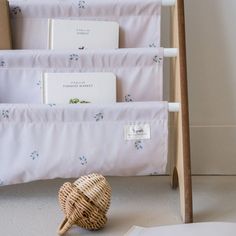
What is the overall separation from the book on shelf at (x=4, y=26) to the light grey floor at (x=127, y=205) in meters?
0.36

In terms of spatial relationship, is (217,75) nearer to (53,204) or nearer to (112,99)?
(112,99)

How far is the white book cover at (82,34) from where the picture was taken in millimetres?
841

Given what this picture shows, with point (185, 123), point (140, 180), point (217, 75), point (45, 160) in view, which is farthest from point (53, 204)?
point (217, 75)

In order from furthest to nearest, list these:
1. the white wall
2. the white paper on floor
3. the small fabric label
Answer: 1. the white wall
2. the small fabric label
3. the white paper on floor

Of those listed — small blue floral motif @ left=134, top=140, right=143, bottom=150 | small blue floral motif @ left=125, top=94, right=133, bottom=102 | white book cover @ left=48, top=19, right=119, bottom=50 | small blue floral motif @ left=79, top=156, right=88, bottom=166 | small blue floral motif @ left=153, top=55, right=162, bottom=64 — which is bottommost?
small blue floral motif @ left=79, top=156, right=88, bottom=166

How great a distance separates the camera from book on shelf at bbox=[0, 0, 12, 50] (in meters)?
0.81

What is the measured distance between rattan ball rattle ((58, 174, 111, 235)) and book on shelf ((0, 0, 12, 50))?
1.14ft

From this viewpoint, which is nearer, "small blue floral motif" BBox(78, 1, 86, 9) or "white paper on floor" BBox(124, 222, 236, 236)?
"white paper on floor" BBox(124, 222, 236, 236)

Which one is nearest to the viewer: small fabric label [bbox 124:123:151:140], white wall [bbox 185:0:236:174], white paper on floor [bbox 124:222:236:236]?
white paper on floor [bbox 124:222:236:236]

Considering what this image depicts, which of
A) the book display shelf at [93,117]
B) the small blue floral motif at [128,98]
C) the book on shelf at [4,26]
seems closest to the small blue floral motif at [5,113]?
the book display shelf at [93,117]

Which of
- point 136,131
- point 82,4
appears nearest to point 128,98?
point 136,131

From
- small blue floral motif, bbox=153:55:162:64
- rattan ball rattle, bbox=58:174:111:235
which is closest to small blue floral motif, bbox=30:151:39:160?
rattan ball rattle, bbox=58:174:111:235

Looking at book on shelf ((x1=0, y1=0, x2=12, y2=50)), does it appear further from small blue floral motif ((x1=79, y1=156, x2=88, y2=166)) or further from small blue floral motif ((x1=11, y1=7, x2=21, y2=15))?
small blue floral motif ((x1=79, y1=156, x2=88, y2=166))

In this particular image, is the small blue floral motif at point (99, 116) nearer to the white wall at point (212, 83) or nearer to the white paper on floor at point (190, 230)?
the white paper on floor at point (190, 230)
